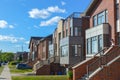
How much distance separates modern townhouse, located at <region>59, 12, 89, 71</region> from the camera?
→ 149ft

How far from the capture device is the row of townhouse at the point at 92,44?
26673mm

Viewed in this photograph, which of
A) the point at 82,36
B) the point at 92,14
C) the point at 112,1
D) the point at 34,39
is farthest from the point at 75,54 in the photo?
the point at 34,39

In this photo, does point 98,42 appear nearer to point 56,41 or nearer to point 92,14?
point 92,14

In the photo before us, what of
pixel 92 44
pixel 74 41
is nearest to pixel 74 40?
pixel 74 41

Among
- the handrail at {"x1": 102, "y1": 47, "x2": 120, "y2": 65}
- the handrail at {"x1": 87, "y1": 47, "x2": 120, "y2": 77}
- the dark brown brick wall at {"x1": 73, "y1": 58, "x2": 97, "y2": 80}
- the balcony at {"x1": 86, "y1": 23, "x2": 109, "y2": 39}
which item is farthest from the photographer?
the balcony at {"x1": 86, "y1": 23, "x2": 109, "y2": 39}

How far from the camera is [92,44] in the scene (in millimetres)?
37875

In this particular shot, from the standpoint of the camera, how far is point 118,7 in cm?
3284

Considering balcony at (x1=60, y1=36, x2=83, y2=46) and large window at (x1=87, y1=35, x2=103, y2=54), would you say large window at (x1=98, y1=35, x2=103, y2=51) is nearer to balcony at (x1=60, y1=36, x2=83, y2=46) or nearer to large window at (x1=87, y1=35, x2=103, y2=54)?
large window at (x1=87, y1=35, x2=103, y2=54)

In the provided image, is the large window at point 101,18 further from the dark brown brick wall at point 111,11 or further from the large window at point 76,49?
the large window at point 76,49

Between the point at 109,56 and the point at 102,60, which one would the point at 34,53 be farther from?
the point at 102,60

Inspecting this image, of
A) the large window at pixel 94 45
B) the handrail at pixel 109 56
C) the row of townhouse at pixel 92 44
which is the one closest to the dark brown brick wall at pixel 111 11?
the row of townhouse at pixel 92 44

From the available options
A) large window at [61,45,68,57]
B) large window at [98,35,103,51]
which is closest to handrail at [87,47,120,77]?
large window at [98,35,103,51]

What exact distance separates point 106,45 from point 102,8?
470 cm

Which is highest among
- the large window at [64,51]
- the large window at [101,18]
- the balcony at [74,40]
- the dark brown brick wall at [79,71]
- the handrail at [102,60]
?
the large window at [101,18]
